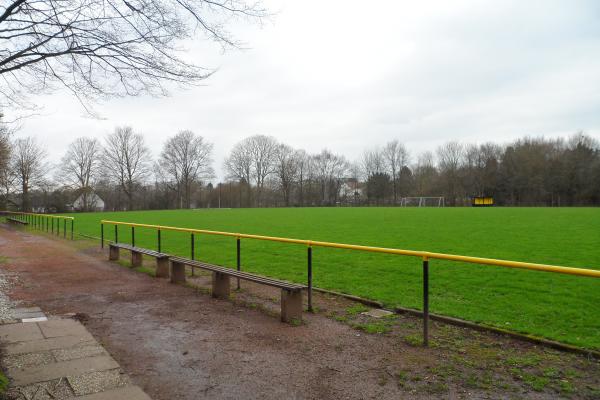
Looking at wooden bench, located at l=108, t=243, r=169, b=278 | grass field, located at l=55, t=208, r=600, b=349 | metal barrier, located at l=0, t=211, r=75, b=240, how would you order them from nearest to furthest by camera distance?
grass field, located at l=55, t=208, r=600, b=349
wooden bench, located at l=108, t=243, r=169, b=278
metal barrier, located at l=0, t=211, r=75, b=240

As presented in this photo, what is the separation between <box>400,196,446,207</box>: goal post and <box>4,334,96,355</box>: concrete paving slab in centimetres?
7718

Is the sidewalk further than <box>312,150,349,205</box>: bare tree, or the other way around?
<box>312,150,349,205</box>: bare tree

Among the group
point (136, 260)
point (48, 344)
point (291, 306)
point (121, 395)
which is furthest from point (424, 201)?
point (121, 395)

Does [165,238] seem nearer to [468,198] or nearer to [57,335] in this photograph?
[57,335]

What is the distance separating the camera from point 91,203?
242 ft

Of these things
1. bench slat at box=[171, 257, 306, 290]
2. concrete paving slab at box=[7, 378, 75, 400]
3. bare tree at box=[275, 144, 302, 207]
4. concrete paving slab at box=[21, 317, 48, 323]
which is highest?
bare tree at box=[275, 144, 302, 207]

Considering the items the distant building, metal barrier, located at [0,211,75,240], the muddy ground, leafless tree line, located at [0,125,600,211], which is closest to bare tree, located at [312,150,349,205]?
leafless tree line, located at [0,125,600,211]

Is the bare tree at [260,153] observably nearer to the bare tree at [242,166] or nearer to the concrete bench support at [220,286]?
the bare tree at [242,166]

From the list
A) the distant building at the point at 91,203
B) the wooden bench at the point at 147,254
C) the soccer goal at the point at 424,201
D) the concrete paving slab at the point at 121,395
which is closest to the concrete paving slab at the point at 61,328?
the concrete paving slab at the point at 121,395

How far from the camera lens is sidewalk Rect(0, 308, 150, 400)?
11.7 feet

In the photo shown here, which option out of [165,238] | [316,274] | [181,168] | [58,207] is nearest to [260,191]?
[181,168]

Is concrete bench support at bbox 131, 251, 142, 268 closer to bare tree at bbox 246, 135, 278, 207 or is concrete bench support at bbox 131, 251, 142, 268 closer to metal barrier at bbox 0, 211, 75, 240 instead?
metal barrier at bbox 0, 211, 75, 240

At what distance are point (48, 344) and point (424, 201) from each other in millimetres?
79961

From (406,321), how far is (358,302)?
1221 mm
